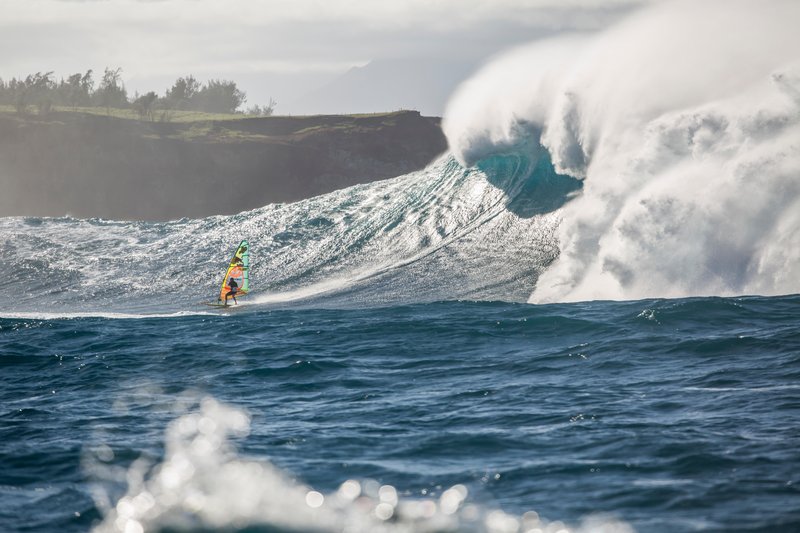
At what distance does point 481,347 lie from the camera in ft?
52.9

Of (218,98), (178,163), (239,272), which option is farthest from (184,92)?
(239,272)

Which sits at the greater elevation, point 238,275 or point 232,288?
point 238,275

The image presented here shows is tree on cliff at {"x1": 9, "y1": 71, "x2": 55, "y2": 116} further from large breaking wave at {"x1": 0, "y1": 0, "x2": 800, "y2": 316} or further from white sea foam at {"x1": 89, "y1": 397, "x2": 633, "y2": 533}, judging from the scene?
white sea foam at {"x1": 89, "y1": 397, "x2": 633, "y2": 533}

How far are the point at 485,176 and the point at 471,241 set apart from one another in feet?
16.4

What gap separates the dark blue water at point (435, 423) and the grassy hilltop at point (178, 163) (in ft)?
185

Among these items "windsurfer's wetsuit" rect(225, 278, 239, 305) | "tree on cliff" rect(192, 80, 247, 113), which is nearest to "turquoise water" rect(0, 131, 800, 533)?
"windsurfer's wetsuit" rect(225, 278, 239, 305)

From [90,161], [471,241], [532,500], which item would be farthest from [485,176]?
[90,161]

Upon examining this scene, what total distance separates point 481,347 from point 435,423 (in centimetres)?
490

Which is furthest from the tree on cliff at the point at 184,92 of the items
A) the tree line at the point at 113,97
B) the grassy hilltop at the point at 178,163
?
the grassy hilltop at the point at 178,163

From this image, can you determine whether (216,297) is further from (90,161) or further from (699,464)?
(90,161)

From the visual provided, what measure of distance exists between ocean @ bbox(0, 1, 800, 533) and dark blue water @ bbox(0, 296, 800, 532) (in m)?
0.05

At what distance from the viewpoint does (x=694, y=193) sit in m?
21.3

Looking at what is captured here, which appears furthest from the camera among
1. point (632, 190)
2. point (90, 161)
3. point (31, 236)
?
point (90, 161)

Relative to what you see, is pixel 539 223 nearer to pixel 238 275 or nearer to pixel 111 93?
pixel 238 275
